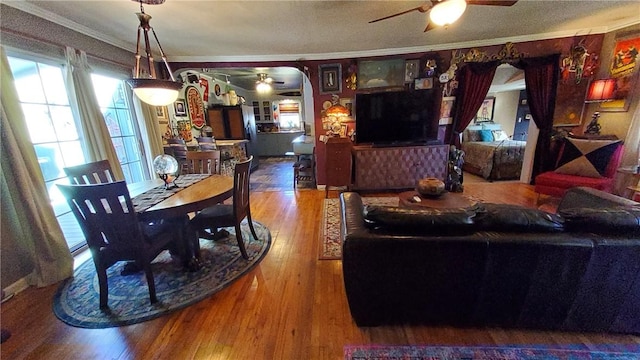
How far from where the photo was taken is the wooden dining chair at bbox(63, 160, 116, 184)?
2074 millimetres

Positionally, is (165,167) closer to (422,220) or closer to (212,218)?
(212,218)

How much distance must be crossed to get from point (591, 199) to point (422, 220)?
1531mm

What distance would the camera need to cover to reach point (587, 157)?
10.3 feet

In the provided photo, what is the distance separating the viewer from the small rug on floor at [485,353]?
1.34 m

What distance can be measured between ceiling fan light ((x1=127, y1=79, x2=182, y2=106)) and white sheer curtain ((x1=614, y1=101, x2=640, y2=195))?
541 cm

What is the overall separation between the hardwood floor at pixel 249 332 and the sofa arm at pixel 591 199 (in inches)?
32.8

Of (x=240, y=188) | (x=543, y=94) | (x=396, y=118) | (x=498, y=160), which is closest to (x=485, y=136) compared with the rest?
(x=498, y=160)

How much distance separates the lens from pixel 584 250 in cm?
127

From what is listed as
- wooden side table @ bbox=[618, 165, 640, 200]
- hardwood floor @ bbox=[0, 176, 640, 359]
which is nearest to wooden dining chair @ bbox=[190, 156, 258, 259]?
hardwood floor @ bbox=[0, 176, 640, 359]

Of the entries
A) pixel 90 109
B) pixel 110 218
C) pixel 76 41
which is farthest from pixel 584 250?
pixel 76 41

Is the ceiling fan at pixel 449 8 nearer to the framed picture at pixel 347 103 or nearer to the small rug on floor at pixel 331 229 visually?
the small rug on floor at pixel 331 229

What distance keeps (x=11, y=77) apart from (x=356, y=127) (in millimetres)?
3781

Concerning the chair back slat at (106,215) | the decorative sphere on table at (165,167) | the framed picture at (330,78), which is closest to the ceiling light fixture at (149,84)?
the decorative sphere on table at (165,167)

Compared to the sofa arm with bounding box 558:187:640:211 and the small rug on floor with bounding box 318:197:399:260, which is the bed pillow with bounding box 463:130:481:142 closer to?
the small rug on floor with bounding box 318:197:399:260
